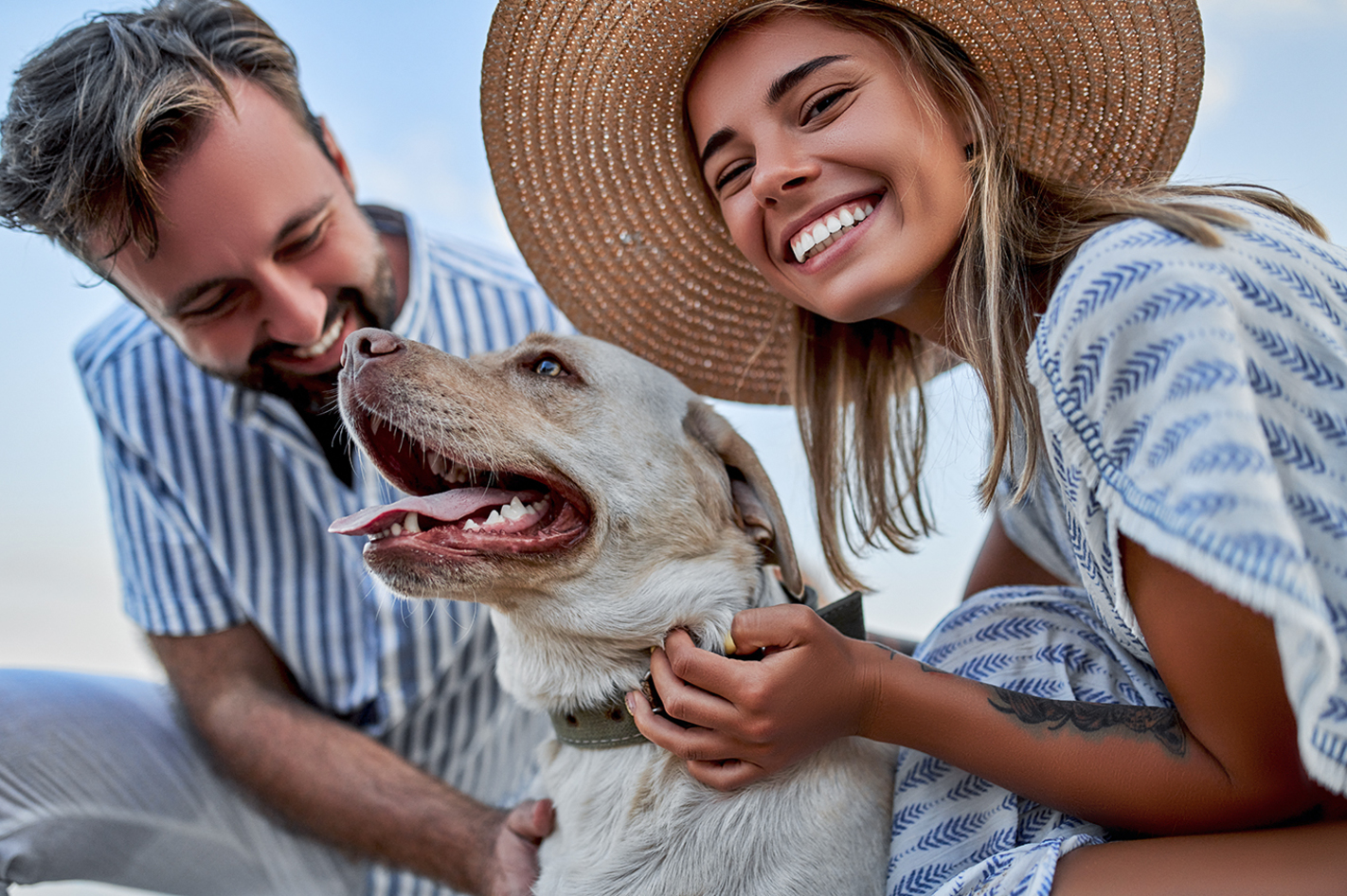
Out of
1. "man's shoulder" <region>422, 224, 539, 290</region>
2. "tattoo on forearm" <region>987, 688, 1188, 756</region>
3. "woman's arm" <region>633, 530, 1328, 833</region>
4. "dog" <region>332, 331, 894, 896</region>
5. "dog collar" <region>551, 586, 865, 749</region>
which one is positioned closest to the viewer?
"woman's arm" <region>633, 530, 1328, 833</region>

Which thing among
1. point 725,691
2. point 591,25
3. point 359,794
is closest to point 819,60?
point 591,25

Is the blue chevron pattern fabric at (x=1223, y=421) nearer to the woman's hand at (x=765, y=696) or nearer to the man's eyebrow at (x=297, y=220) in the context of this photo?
the woman's hand at (x=765, y=696)

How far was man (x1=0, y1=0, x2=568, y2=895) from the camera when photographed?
2.13 m

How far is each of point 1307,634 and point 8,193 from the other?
106 inches

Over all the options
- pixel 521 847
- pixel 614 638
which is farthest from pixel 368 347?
pixel 521 847

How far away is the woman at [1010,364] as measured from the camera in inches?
43.1

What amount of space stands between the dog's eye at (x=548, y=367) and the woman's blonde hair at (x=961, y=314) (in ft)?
2.15

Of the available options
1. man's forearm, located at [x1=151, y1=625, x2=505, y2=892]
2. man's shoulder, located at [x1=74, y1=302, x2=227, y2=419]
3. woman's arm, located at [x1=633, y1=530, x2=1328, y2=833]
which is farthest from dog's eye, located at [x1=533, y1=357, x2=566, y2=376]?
man's shoulder, located at [x1=74, y1=302, x2=227, y2=419]

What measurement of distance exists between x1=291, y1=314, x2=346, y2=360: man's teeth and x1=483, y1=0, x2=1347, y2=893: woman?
1.77ft

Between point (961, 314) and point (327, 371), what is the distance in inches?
63.7

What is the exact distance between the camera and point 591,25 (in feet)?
6.38

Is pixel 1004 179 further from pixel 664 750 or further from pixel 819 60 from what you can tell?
pixel 664 750

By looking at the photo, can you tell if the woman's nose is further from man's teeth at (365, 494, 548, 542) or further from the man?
the man

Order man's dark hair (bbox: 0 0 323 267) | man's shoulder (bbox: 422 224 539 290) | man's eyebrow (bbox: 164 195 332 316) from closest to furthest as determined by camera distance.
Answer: man's dark hair (bbox: 0 0 323 267) < man's eyebrow (bbox: 164 195 332 316) < man's shoulder (bbox: 422 224 539 290)
